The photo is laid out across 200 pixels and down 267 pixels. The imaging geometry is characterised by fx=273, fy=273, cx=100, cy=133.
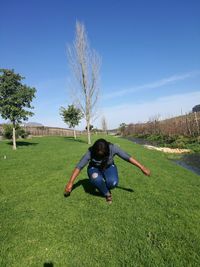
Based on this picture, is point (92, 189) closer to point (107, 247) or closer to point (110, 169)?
point (110, 169)

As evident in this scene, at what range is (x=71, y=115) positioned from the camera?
3978 cm

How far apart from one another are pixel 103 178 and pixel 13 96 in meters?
16.9

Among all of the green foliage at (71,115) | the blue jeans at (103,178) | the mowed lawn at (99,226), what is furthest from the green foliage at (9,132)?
the blue jeans at (103,178)

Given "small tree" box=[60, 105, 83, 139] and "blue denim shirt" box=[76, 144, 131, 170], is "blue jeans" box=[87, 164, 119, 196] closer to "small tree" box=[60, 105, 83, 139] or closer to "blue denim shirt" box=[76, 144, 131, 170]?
"blue denim shirt" box=[76, 144, 131, 170]

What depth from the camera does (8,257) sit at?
161 inches

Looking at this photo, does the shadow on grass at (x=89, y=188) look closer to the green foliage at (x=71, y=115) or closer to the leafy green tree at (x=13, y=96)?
the leafy green tree at (x=13, y=96)

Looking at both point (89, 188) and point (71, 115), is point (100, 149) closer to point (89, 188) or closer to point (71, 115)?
point (89, 188)

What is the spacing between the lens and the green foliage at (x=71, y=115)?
39.5m

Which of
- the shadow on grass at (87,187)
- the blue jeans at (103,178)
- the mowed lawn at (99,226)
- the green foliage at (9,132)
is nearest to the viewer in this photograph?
the mowed lawn at (99,226)

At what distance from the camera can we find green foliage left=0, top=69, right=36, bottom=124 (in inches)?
835

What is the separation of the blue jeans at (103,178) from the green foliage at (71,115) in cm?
3323

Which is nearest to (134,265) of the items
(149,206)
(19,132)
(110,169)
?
(149,206)

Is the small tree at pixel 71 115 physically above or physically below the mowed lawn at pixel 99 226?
above

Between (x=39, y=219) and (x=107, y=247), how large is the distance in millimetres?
1750
